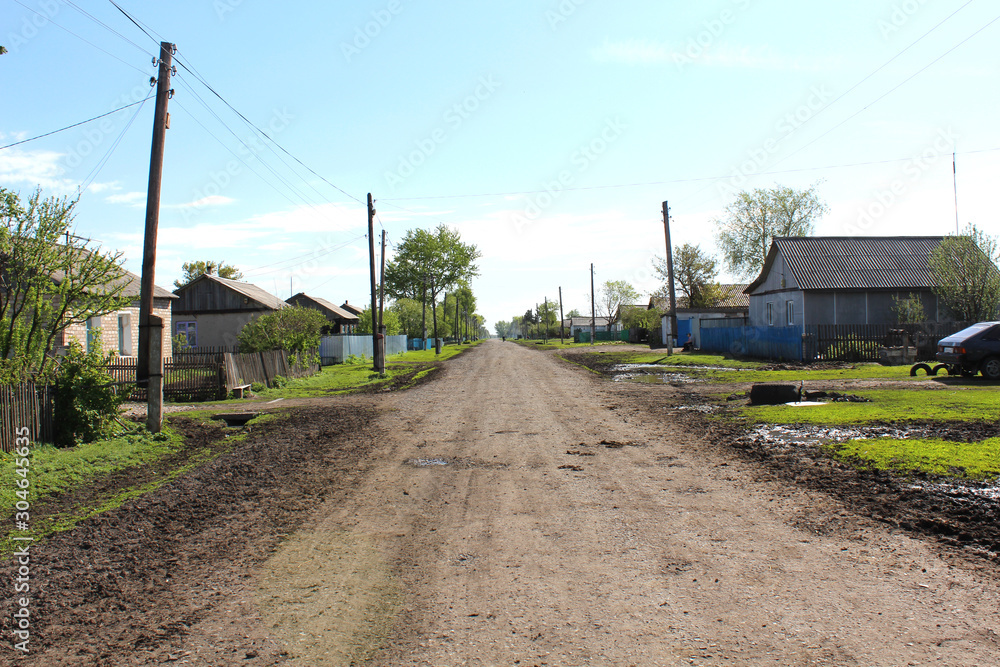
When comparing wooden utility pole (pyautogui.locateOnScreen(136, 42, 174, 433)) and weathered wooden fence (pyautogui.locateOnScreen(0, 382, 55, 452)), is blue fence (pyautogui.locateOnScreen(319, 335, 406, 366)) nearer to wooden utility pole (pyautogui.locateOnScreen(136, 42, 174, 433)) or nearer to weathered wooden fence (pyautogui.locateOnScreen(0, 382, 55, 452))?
wooden utility pole (pyautogui.locateOnScreen(136, 42, 174, 433))

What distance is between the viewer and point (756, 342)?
31.7m

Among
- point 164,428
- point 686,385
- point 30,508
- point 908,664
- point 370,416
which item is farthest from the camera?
point 686,385

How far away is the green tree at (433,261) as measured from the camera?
80938 mm

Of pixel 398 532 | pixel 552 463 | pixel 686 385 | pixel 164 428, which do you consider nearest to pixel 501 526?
pixel 398 532

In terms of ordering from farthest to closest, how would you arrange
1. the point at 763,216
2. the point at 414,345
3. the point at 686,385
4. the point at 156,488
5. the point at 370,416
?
the point at 414,345
the point at 763,216
the point at 686,385
the point at 370,416
the point at 156,488

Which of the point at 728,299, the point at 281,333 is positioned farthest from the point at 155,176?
the point at 728,299

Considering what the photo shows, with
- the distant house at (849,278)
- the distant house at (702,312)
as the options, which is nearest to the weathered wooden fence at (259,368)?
the distant house at (702,312)

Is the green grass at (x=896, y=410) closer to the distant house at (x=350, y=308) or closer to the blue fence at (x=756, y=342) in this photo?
the blue fence at (x=756, y=342)

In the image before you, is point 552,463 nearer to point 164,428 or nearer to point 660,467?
point 660,467

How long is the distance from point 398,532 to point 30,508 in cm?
413

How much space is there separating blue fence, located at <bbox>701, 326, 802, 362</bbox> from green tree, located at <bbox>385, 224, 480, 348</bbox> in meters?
46.2

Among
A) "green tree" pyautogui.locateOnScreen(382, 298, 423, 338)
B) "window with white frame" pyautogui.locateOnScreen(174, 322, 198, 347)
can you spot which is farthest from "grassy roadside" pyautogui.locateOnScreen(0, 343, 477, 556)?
"green tree" pyautogui.locateOnScreen(382, 298, 423, 338)

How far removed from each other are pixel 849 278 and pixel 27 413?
3532 cm

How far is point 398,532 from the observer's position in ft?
19.2
